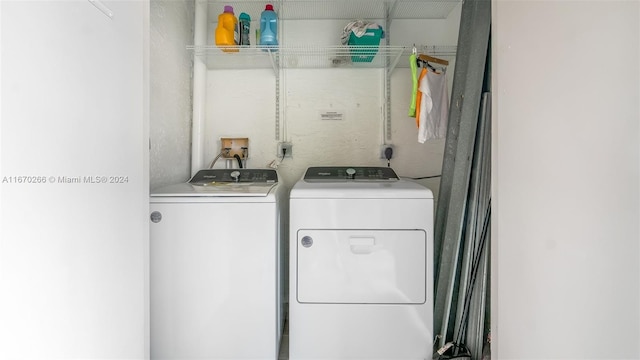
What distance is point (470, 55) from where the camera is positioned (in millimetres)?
1471

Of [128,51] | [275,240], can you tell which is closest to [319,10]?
[128,51]

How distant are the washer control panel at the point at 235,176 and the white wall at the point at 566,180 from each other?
124cm

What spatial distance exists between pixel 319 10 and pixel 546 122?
1743 millimetres

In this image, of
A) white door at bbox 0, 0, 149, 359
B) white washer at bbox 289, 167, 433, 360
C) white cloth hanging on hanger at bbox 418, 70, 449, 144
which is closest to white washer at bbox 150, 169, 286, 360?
white washer at bbox 289, 167, 433, 360

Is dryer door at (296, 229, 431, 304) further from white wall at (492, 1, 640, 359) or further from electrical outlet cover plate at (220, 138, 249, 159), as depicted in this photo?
electrical outlet cover plate at (220, 138, 249, 159)

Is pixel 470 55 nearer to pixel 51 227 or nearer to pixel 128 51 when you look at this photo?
pixel 128 51

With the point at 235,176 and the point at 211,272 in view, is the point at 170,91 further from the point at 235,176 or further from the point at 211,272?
the point at 211,272

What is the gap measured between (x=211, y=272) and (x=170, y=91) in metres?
1.13

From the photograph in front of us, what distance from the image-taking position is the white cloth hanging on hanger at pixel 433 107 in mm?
1715

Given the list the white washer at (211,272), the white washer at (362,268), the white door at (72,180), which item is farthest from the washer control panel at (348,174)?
the white door at (72,180)

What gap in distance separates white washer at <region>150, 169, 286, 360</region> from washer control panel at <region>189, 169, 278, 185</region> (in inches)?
18.6

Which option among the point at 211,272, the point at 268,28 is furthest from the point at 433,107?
the point at 211,272

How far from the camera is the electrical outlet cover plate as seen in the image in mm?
2109

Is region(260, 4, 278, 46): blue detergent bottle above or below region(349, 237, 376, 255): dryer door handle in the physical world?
above
